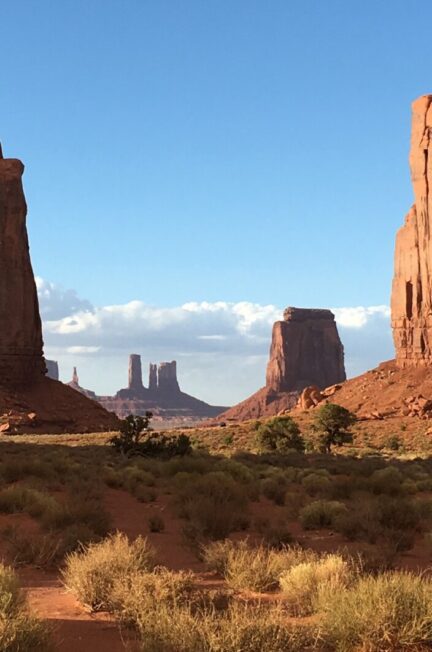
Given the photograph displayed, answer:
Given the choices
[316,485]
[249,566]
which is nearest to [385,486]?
[316,485]

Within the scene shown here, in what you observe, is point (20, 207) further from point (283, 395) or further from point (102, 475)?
point (283, 395)

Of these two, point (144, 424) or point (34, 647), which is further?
point (144, 424)

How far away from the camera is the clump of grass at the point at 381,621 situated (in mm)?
5973

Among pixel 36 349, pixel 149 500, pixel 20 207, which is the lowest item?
pixel 149 500

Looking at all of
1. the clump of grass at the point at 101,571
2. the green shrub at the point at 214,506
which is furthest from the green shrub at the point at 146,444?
the clump of grass at the point at 101,571

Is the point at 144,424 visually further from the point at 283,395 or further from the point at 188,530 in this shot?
the point at 283,395

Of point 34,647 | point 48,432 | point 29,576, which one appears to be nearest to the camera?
point 34,647

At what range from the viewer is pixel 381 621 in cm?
600

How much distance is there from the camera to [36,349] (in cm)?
7431

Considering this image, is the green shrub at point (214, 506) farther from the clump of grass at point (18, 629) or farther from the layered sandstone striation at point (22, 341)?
the layered sandstone striation at point (22, 341)

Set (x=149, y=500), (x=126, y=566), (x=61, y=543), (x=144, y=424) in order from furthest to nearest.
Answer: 1. (x=144, y=424)
2. (x=149, y=500)
3. (x=61, y=543)
4. (x=126, y=566)

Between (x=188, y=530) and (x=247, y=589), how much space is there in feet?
11.7

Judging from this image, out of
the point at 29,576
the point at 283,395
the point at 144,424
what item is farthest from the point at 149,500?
the point at 283,395

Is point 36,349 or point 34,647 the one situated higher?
point 36,349
